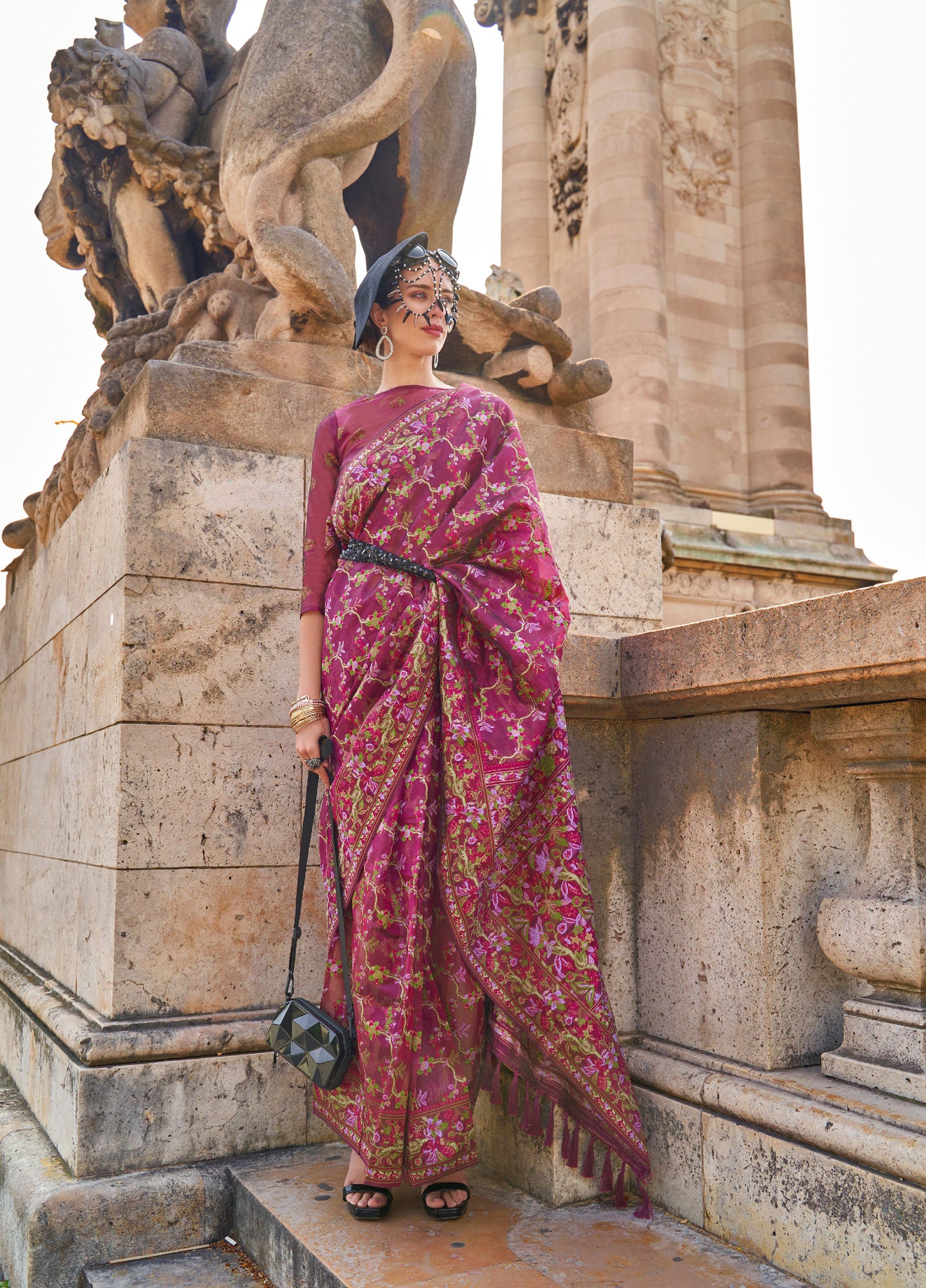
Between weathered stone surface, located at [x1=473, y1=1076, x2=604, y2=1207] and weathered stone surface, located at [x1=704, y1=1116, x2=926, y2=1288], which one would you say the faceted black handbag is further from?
weathered stone surface, located at [x1=704, y1=1116, x2=926, y2=1288]

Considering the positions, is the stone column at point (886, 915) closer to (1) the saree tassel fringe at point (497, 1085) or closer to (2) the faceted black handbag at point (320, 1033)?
(1) the saree tassel fringe at point (497, 1085)

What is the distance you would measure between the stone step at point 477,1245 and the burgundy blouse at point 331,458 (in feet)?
4.71

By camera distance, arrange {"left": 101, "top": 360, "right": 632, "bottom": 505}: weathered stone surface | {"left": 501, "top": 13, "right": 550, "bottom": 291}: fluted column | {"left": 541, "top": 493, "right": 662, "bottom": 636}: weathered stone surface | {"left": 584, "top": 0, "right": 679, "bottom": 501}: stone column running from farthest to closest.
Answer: {"left": 501, "top": 13, "right": 550, "bottom": 291}: fluted column < {"left": 584, "top": 0, "right": 679, "bottom": 501}: stone column < {"left": 541, "top": 493, "right": 662, "bottom": 636}: weathered stone surface < {"left": 101, "top": 360, "right": 632, "bottom": 505}: weathered stone surface

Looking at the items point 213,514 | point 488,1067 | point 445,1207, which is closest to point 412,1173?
point 445,1207

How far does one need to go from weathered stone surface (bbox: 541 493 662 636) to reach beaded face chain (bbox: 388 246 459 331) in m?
1.05

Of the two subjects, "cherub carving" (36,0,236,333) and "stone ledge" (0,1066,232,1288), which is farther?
"cherub carving" (36,0,236,333)

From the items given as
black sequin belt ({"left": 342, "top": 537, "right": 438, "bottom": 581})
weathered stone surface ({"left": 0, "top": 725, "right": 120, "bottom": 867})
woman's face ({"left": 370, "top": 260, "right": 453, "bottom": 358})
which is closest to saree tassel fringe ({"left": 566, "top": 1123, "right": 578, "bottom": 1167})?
black sequin belt ({"left": 342, "top": 537, "right": 438, "bottom": 581})

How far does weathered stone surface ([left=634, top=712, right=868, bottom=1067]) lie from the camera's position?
2.43 metres

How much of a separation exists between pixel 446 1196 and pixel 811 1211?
2.67ft

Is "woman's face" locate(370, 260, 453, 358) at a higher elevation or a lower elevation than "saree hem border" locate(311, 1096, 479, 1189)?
higher

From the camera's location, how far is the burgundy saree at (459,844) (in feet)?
7.89

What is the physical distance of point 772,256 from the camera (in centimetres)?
1471

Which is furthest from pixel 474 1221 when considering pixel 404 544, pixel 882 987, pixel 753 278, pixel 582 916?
pixel 753 278

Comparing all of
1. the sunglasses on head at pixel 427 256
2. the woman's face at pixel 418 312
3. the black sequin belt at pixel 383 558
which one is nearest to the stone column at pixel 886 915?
the black sequin belt at pixel 383 558
